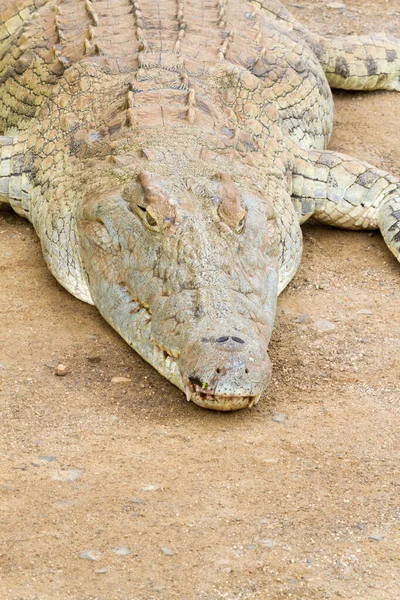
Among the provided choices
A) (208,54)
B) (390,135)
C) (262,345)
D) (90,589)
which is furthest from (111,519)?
(390,135)

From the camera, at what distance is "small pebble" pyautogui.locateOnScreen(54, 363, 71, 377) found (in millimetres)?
4887

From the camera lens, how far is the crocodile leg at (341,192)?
6.46 meters

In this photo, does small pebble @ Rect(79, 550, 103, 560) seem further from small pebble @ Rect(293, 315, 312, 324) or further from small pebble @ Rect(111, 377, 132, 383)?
small pebble @ Rect(293, 315, 312, 324)

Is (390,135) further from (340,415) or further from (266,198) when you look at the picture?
(340,415)

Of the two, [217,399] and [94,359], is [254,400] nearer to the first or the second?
[217,399]

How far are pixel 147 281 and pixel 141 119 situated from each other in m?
1.34

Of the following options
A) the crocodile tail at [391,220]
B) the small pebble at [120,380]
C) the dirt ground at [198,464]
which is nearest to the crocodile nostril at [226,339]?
the dirt ground at [198,464]

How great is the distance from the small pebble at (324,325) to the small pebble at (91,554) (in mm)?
2174

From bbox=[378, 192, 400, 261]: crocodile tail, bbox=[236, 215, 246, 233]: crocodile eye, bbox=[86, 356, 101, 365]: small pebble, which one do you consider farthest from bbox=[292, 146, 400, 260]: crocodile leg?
bbox=[86, 356, 101, 365]: small pebble

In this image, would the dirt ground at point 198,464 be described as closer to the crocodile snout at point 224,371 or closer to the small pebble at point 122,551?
the small pebble at point 122,551

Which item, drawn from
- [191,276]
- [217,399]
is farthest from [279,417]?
[191,276]

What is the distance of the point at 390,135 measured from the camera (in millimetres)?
7867

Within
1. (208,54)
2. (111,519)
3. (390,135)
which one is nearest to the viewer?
(111,519)

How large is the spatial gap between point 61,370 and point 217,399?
2.90ft
